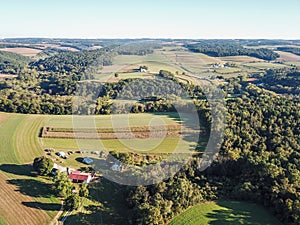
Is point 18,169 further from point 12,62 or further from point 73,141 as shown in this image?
point 12,62

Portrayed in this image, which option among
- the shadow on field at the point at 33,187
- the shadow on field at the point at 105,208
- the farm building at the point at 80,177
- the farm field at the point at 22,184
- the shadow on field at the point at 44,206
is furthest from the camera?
the farm building at the point at 80,177

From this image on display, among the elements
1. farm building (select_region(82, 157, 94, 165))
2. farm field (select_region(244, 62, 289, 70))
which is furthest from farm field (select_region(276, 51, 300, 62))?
farm building (select_region(82, 157, 94, 165))

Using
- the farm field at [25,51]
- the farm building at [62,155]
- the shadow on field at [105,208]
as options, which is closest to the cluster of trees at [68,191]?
the shadow on field at [105,208]

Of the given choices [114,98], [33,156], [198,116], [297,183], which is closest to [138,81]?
[114,98]

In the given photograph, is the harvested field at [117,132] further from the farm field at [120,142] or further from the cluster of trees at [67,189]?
the cluster of trees at [67,189]

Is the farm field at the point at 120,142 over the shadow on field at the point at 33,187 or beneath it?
over

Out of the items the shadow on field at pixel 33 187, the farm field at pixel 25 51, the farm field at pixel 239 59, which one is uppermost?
the farm field at pixel 25 51

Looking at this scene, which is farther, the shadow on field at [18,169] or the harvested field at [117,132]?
the harvested field at [117,132]

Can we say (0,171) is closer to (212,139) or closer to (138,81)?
(212,139)

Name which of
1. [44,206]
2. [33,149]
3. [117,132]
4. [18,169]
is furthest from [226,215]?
[33,149]
